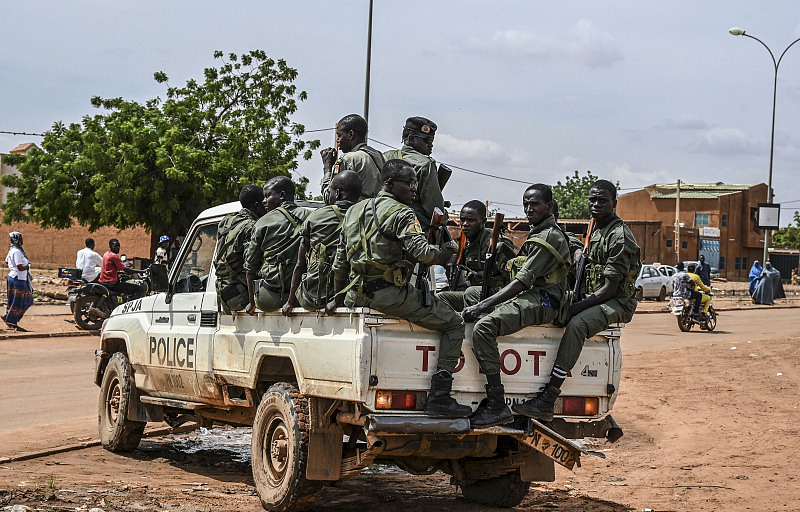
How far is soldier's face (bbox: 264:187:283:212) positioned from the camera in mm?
7543

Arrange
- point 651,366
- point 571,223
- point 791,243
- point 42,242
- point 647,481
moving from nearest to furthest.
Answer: point 647,481
point 651,366
point 42,242
point 571,223
point 791,243

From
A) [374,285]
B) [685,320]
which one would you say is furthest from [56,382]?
[685,320]

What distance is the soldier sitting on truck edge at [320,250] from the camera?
20.8 ft

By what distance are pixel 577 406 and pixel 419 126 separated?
2.46 meters

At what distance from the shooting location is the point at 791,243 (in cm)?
9369

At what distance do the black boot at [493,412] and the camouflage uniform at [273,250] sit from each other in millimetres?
1669

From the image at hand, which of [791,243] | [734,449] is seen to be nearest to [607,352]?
[734,449]

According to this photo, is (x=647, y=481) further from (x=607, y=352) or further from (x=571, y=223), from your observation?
(x=571, y=223)

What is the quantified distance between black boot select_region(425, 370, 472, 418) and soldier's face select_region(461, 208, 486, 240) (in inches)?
68.3

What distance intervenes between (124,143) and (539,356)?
27.0 m

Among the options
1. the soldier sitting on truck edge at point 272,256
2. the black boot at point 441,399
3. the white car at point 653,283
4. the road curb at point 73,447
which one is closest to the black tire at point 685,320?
the white car at point 653,283

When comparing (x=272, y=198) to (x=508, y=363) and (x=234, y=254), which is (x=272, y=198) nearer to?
(x=234, y=254)

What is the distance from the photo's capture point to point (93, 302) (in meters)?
19.4

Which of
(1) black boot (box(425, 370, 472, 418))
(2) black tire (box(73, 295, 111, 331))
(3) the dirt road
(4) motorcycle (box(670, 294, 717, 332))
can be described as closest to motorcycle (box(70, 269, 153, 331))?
(2) black tire (box(73, 295, 111, 331))
